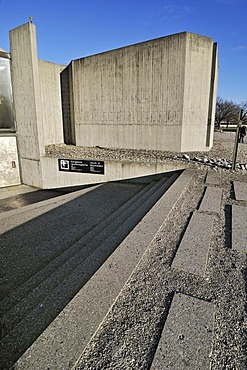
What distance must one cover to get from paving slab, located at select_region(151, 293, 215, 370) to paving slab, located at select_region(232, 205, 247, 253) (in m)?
1.10

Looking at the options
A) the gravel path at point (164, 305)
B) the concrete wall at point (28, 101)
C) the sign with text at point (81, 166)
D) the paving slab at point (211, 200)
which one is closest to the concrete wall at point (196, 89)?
the sign with text at point (81, 166)

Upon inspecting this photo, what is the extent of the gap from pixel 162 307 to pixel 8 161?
971 cm

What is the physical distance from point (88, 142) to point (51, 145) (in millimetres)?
2100

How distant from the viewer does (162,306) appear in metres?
1.75

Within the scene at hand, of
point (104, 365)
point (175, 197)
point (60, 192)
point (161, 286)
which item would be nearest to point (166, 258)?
point (161, 286)

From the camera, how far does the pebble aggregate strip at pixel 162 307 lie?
1384 mm

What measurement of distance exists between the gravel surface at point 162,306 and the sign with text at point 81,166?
17.7 ft

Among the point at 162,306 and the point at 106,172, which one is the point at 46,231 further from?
the point at 106,172

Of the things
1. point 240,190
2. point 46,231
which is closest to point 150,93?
point 240,190

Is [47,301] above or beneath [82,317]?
beneath

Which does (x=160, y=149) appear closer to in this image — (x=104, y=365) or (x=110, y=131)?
(x=110, y=131)

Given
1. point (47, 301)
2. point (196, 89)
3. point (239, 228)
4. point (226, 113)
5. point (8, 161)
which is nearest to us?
point (47, 301)

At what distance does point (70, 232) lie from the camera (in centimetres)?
450

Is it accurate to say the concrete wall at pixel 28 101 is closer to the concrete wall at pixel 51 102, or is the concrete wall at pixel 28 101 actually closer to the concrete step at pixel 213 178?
the concrete wall at pixel 51 102
